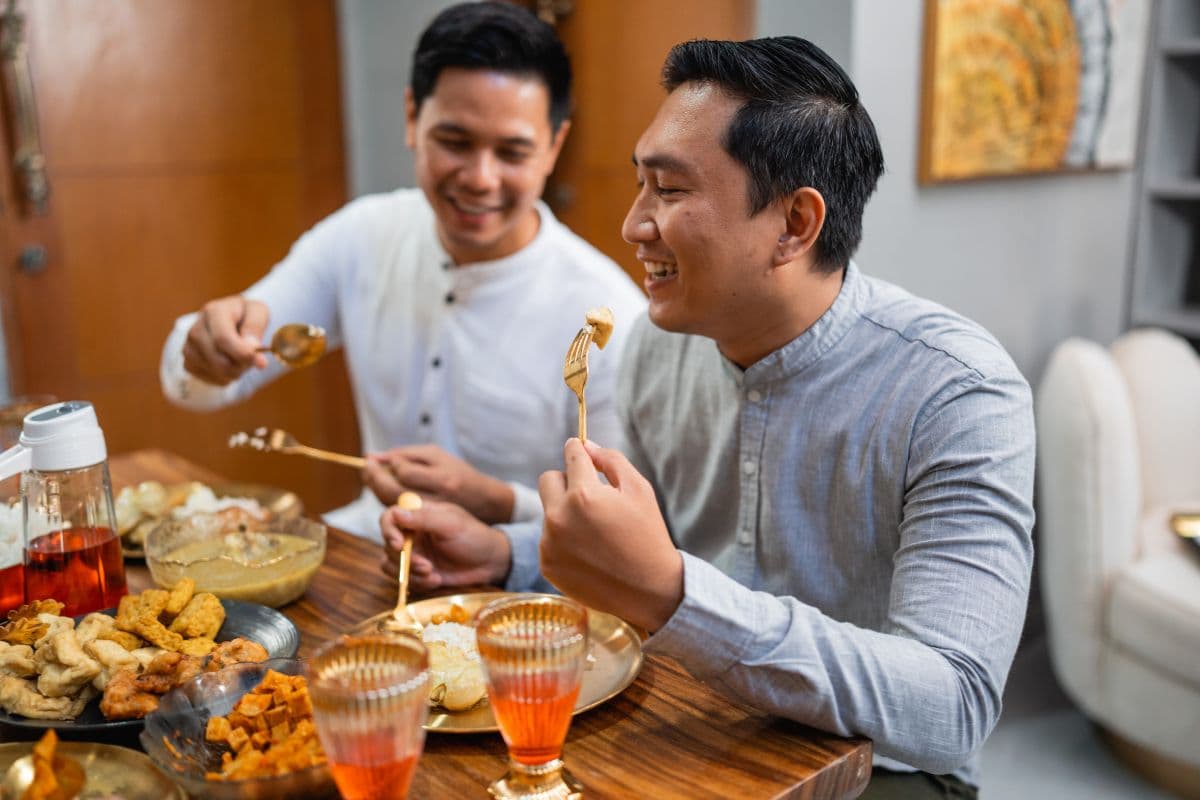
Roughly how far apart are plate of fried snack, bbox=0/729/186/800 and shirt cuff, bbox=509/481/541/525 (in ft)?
2.60

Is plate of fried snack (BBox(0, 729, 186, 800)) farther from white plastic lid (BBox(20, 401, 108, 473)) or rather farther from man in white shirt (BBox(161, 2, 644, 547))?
man in white shirt (BBox(161, 2, 644, 547))

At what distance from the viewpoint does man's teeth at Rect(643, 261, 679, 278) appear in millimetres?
1316

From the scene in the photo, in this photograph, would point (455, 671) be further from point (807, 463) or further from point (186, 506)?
point (186, 506)

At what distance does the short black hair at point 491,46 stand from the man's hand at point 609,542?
3.56 feet

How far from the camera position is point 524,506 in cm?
170

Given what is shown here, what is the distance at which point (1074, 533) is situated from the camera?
2441 millimetres

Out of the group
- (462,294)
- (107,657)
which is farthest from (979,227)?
(107,657)

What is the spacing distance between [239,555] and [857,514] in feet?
2.64

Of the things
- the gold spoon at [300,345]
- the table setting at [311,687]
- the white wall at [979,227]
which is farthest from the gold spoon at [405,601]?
the white wall at [979,227]

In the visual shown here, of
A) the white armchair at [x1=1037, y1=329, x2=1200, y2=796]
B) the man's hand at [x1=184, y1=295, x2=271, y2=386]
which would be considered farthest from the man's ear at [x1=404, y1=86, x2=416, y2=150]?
the white armchair at [x1=1037, y1=329, x2=1200, y2=796]

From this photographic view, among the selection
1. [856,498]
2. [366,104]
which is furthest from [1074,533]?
[366,104]

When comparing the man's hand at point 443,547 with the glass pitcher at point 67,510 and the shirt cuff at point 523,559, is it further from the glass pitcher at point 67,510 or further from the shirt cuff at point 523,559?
the glass pitcher at point 67,510

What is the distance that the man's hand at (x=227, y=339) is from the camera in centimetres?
170

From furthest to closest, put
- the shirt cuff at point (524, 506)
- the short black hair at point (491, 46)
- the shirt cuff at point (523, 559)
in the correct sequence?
the short black hair at point (491, 46), the shirt cuff at point (524, 506), the shirt cuff at point (523, 559)
